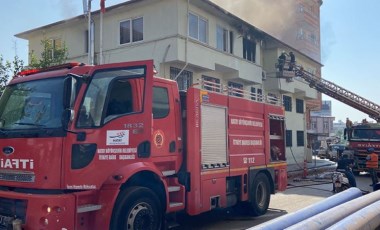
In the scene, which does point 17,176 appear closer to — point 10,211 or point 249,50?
point 10,211

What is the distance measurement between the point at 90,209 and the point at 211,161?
270 centimetres

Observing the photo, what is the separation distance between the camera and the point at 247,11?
37.7 m

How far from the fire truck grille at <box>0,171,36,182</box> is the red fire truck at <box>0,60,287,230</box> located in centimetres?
1

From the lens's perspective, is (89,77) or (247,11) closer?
(89,77)

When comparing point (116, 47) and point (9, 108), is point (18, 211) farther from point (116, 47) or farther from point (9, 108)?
point (116, 47)

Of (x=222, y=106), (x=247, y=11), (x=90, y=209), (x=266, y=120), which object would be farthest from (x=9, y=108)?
(x=247, y=11)

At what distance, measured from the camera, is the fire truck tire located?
525 cm

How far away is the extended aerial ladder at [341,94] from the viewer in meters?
24.5

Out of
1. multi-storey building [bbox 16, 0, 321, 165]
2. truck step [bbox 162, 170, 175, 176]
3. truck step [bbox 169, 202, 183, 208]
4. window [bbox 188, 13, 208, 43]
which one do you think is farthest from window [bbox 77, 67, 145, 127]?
window [bbox 188, 13, 208, 43]

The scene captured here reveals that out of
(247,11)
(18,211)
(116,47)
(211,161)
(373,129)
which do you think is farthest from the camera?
(247,11)

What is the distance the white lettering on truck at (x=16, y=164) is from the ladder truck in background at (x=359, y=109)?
664 inches

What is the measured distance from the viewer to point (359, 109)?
990 inches

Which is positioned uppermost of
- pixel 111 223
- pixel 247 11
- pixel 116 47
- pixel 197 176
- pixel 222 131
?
pixel 247 11

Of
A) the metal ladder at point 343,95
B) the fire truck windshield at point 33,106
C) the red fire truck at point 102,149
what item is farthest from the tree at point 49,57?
the metal ladder at point 343,95
